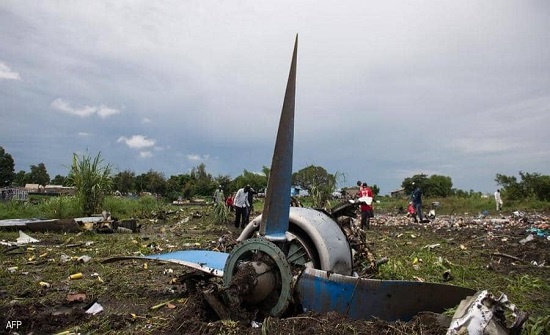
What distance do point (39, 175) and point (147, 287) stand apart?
7252cm

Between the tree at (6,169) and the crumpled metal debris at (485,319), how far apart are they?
67.8 metres

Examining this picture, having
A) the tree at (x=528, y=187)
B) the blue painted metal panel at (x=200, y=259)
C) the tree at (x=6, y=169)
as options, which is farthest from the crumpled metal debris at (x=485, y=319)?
the tree at (x=6, y=169)

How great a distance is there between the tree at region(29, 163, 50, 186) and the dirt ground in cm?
6292

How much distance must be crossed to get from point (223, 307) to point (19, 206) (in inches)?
663

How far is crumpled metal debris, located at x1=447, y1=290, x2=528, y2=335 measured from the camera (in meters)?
2.61

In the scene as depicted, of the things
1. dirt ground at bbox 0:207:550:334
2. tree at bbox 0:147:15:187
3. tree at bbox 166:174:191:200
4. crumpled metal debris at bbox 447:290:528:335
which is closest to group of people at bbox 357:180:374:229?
dirt ground at bbox 0:207:550:334

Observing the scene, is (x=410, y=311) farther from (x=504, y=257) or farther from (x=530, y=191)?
(x=530, y=191)

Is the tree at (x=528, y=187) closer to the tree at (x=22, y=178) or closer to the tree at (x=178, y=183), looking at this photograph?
the tree at (x=178, y=183)

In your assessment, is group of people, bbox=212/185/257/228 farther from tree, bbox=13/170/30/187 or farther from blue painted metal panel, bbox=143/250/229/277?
tree, bbox=13/170/30/187

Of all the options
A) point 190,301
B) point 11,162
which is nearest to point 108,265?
point 190,301

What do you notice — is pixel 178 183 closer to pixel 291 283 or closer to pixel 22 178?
pixel 22 178

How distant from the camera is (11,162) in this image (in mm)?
63125

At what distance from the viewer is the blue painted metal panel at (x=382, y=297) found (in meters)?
3.41

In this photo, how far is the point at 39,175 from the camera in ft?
223
